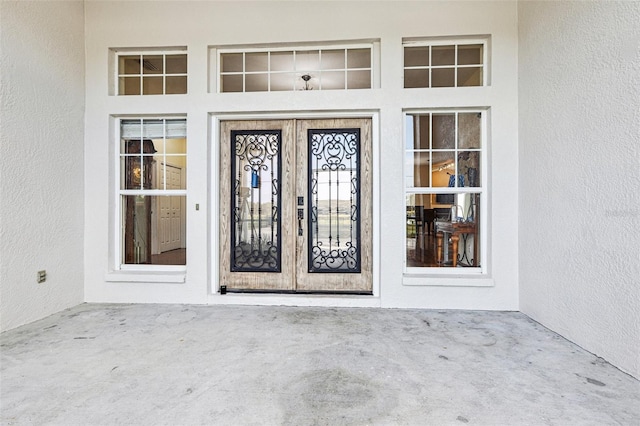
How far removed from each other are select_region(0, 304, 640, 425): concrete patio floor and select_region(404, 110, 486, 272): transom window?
2.56 ft

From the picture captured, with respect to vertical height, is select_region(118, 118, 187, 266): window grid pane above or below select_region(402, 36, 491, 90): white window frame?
below

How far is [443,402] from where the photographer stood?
1759 mm

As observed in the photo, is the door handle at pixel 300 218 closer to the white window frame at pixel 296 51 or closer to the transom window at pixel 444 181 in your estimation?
the transom window at pixel 444 181

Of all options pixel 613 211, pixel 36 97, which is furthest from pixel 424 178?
pixel 36 97

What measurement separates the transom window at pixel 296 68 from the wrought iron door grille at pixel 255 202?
61 centimetres

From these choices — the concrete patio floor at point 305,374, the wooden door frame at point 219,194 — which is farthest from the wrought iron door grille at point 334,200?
the concrete patio floor at point 305,374

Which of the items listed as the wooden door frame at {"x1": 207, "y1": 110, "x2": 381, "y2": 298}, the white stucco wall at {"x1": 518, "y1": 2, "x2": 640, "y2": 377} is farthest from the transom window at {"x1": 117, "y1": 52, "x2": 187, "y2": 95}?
the white stucco wall at {"x1": 518, "y1": 2, "x2": 640, "y2": 377}

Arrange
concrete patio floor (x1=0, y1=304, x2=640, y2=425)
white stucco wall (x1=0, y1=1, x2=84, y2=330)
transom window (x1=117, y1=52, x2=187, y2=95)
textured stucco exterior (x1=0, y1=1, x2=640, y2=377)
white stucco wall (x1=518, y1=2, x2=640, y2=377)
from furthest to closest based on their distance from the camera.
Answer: transom window (x1=117, y1=52, x2=187, y2=95)
white stucco wall (x1=0, y1=1, x2=84, y2=330)
textured stucco exterior (x1=0, y1=1, x2=640, y2=377)
white stucco wall (x1=518, y1=2, x2=640, y2=377)
concrete patio floor (x1=0, y1=304, x2=640, y2=425)

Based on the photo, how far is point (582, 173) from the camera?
97.4 inches

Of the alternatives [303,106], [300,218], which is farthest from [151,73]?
[300,218]

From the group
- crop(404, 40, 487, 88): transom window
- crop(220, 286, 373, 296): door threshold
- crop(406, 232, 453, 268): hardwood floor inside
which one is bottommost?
crop(220, 286, 373, 296): door threshold

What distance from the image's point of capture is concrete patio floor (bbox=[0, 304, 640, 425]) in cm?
166

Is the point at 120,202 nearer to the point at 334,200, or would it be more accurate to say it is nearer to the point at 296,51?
the point at 334,200

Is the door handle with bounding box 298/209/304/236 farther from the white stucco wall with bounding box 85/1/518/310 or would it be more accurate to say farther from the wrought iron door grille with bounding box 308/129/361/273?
the white stucco wall with bounding box 85/1/518/310
